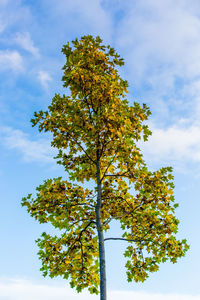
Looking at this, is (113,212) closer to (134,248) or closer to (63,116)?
(134,248)

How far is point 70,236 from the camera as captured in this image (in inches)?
397

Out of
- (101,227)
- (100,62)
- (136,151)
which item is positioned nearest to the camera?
(101,227)

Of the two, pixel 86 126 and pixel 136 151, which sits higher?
pixel 86 126

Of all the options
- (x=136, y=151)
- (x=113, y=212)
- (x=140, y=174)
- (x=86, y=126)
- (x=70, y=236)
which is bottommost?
(x=70, y=236)

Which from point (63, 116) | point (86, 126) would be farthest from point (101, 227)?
point (63, 116)

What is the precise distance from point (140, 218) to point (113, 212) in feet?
4.10

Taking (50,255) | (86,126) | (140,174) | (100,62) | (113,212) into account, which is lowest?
(50,255)

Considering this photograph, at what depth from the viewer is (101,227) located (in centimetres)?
936

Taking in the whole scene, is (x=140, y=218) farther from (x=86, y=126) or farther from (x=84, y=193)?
(x=86, y=126)

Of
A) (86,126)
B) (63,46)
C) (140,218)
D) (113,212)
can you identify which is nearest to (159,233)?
(140,218)

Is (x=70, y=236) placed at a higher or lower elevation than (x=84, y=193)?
lower

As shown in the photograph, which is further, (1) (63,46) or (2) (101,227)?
(1) (63,46)

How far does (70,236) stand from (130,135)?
14.3ft

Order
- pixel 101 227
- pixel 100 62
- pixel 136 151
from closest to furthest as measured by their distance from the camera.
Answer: pixel 101 227, pixel 136 151, pixel 100 62
